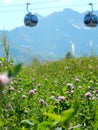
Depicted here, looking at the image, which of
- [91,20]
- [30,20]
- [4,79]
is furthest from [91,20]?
[4,79]

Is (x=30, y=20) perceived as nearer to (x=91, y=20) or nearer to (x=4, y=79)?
(x=91, y=20)

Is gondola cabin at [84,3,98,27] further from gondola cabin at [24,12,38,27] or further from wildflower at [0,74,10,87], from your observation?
wildflower at [0,74,10,87]

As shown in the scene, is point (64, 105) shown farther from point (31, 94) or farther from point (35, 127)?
point (35, 127)

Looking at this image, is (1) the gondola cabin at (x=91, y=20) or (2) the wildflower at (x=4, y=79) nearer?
(2) the wildflower at (x=4, y=79)

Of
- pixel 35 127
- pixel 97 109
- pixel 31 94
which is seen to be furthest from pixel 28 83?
pixel 35 127

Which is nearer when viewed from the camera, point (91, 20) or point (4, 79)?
point (4, 79)

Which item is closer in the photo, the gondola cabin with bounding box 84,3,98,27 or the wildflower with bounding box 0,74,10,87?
the wildflower with bounding box 0,74,10,87

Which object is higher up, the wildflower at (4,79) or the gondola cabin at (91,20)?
the wildflower at (4,79)

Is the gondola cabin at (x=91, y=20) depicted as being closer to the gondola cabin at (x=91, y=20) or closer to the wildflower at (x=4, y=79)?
the gondola cabin at (x=91, y=20)

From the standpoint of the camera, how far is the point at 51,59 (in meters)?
14.7

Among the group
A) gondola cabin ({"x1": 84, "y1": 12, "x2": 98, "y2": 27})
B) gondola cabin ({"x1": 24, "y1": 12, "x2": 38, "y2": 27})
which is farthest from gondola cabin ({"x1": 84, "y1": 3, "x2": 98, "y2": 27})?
gondola cabin ({"x1": 24, "y1": 12, "x2": 38, "y2": 27})

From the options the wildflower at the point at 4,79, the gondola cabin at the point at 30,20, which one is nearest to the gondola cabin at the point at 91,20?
the gondola cabin at the point at 30,20

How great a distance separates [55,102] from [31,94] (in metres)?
0.64

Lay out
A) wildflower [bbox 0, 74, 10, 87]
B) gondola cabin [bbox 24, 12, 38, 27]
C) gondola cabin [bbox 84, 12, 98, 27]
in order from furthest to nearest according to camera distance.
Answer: gondola cabin [bbox 24, 12, 38, 27]
gondola cabin [bbox 84, 12, 98, 27]
wildflower [bbox 0, 74, 10, 87]
